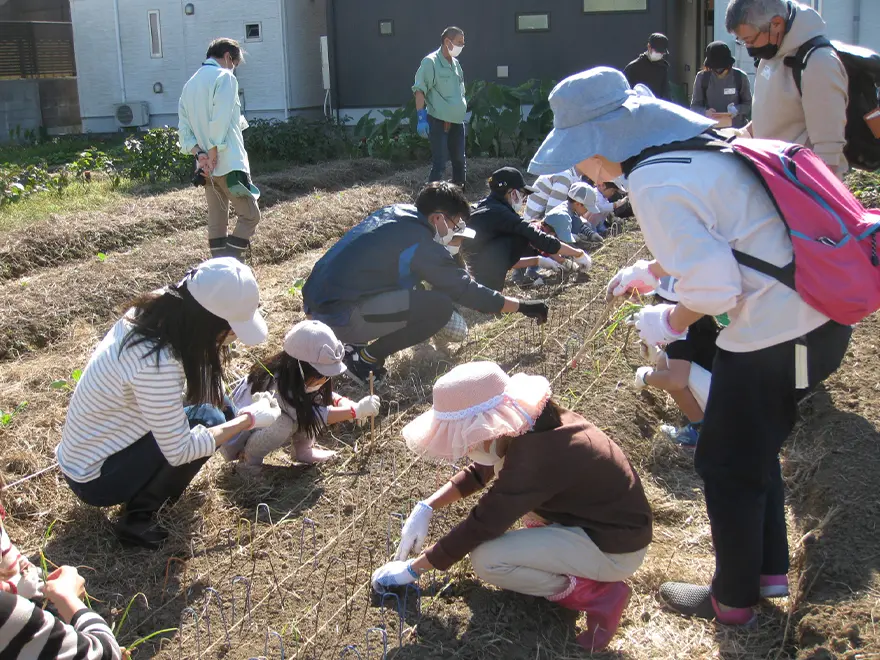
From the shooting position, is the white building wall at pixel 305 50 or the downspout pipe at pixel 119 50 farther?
the downspout pipe at pixel 119 50

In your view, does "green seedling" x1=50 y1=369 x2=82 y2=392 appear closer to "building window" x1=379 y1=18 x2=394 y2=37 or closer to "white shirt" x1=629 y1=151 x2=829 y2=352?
"white shirt" x1=629 y1=151 x2=829 y2=352

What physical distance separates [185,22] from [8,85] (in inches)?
142

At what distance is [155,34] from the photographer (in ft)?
49.6

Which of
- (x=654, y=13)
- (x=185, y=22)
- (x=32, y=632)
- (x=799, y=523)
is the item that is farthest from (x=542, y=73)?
(x=32, y=632)

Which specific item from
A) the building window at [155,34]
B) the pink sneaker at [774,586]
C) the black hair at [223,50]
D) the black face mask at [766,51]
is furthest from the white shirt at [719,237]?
the building window at [155,34]

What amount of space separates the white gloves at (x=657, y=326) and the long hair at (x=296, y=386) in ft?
4.98

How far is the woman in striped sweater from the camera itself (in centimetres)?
292

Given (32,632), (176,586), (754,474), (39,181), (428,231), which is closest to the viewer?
(32,632)

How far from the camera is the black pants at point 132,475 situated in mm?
3102

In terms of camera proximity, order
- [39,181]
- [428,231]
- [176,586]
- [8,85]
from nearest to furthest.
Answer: [176,586] < [428,231] < [39,181] < [8,85]

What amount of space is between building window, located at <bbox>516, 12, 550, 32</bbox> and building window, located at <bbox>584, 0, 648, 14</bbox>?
0.61 meters

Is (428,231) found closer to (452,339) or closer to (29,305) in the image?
(452,339)

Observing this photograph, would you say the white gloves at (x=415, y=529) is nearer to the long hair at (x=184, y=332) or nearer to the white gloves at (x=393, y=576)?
the white gloves at (x=393, y=576)

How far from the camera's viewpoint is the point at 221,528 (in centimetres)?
330
